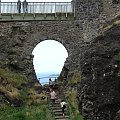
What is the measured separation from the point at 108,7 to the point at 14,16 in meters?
9.39

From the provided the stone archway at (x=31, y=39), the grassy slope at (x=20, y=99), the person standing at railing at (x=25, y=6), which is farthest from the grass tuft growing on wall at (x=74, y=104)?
the person standing at railing at (x=25, y=6)

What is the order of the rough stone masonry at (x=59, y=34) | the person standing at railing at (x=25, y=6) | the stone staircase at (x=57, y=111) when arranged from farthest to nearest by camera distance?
the person standing at railing at (x=25, y=6)
the rough stone masonry at (x=59, y=34)
the stone staircase at (x=57, y=111)

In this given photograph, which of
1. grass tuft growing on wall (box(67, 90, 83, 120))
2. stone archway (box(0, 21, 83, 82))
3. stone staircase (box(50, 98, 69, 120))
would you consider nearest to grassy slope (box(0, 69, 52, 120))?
stone staircase (box(50, 98, 69, 120))

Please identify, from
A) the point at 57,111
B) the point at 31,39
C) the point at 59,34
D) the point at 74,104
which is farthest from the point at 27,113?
the point at 59,34

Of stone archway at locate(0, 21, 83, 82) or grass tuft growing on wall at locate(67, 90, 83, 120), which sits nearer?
grass tuft growing on wall at locate(67, 90, 83, 120)

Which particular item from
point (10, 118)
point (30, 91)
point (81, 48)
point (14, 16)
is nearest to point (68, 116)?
point (10, 118)

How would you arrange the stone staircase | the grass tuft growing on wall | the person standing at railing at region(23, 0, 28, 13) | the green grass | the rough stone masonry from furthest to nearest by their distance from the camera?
A: the person standing at railing at region(23, 0, 28, 13)
the rough stone masonry
the green grass
the stone staircase
the grass tuft growing on wall

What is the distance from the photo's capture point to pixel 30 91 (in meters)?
38.1

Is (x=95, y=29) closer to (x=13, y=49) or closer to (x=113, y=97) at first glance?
(x=13, y=49)

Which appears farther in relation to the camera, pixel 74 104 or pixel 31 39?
pixel 31 39

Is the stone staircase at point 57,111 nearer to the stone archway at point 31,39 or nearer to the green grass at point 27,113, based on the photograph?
the green grass at point 27,113

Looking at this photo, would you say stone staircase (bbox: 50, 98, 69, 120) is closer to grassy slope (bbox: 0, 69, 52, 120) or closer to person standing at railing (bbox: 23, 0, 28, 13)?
grassy slope (bbox: 0, 69, 52, 120)

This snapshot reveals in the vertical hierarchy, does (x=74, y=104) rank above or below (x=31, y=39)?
below

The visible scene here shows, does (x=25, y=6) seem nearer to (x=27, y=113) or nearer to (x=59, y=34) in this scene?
(x=59, y=34)
